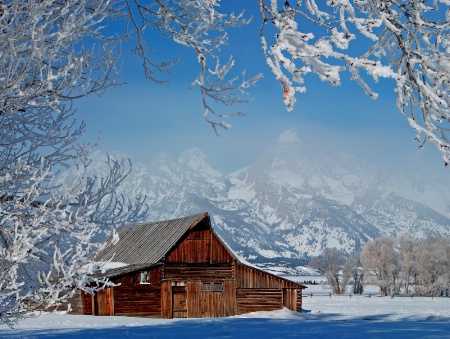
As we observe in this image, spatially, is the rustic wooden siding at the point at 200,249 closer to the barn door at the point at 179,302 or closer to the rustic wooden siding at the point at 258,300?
the barn door at the point at 179,302

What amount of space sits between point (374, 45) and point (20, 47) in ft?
10.2

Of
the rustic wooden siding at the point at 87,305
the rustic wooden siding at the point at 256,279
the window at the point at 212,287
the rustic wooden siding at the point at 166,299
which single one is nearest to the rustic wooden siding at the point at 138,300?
the rustic wooden siding at the point at 166,299

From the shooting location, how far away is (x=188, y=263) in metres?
36.8

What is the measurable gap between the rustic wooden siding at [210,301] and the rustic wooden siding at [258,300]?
20.3 inches

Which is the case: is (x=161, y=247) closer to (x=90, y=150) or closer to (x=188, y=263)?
(x=188, y=263)

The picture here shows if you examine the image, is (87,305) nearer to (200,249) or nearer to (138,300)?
(138,300)

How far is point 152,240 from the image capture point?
39312mm

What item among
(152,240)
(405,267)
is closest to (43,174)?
(152,240)

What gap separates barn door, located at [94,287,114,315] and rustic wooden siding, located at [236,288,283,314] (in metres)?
8.07

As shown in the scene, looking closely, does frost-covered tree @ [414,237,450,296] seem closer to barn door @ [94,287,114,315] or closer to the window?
the window

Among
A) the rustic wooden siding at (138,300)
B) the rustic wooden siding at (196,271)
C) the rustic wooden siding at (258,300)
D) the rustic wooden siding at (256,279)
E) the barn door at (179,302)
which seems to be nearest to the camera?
the rustic wooden siding at (138,300)

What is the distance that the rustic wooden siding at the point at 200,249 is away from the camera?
121ft

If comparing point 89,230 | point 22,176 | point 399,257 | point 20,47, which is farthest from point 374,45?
point 399,257

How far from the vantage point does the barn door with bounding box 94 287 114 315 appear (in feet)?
112
